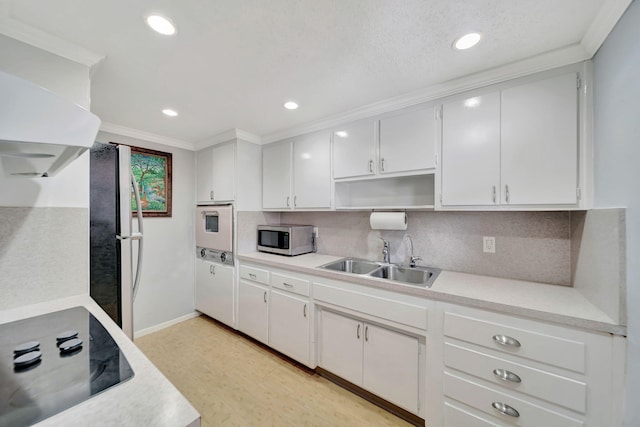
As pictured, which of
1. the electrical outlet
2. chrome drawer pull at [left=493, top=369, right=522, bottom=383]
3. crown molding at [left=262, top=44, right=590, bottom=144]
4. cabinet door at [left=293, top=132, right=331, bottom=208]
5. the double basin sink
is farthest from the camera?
cabinet door at [left=293, top=132, right=331, bottom=208]

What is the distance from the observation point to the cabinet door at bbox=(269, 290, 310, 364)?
6.81 feet

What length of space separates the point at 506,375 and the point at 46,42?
2.93m

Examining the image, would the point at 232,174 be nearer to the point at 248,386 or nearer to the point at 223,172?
the point at 223,172

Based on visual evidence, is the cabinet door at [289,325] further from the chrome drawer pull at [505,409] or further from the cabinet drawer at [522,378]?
the chrome drawer pull at [505,409]

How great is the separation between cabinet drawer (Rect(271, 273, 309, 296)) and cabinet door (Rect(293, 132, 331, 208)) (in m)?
0.74

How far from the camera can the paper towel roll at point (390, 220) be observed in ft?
6.48

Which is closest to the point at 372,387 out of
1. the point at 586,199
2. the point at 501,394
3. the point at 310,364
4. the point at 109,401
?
the point at 310,364

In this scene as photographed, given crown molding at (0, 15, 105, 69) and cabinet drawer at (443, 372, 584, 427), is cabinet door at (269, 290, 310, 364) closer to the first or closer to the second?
cabinet drawer at (443, 372, 584, 427)

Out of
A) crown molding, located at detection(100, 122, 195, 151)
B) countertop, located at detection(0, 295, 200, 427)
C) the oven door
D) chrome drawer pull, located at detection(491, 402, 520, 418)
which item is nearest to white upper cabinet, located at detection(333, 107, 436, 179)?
the oven door

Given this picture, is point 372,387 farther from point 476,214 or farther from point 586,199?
point 586,199

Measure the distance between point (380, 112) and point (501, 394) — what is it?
2.01 m

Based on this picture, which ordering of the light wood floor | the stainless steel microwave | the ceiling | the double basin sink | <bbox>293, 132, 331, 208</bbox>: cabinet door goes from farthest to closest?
the stainless steel microwave → <bbox>293, 132, 331, 208</bbox>: cabinet door → the double basin sink → the light wood floor → the ceiling

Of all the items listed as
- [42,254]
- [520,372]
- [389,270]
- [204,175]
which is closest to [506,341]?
[520,372]

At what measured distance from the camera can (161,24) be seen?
119 cm
